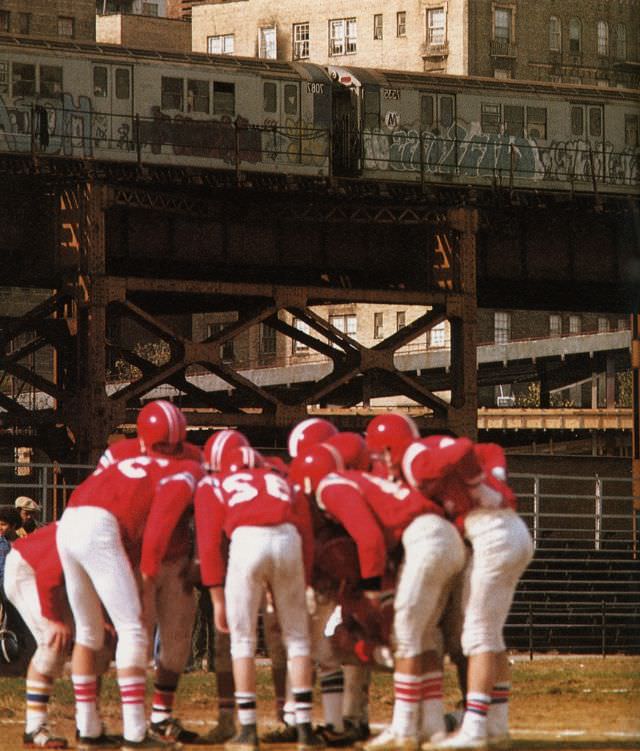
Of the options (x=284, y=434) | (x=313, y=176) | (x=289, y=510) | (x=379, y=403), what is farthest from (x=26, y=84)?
(x=379, y=403)

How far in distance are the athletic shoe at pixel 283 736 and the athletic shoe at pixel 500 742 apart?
4.54 ft

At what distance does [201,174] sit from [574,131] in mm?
12515

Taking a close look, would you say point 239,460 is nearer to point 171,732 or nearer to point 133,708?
point 133,708

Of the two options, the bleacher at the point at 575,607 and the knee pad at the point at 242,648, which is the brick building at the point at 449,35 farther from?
the knee pad at the point at 242,648

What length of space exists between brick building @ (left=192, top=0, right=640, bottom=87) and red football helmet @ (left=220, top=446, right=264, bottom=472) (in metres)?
89.7

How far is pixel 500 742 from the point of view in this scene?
42.4 ft

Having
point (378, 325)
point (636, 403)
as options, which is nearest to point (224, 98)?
point (636, 403)

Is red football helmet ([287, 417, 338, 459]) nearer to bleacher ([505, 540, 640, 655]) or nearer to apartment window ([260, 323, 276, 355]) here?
bleacher ([505, 540, 640, 655])

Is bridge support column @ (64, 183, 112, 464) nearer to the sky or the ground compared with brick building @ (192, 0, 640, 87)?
nearer to the ground

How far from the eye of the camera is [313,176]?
158 ft

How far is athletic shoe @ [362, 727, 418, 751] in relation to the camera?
41.1ft

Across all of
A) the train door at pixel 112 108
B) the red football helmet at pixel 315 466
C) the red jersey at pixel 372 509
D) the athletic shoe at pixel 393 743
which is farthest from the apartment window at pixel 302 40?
the athletic shoe at pixel 393 743

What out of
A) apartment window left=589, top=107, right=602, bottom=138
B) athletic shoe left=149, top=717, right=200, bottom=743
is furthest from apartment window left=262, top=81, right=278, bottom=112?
athletic shoe left=149, top=717, right=200, bottom=743

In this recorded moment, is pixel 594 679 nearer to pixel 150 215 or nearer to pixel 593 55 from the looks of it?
pixel 150 215
